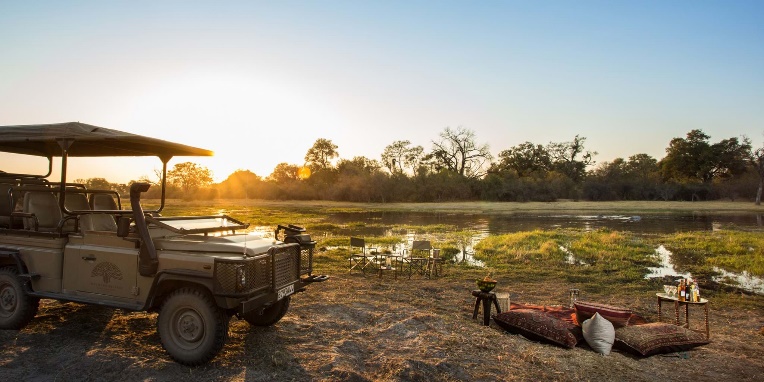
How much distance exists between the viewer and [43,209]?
739 centimetres

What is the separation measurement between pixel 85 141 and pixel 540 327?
7929 mm

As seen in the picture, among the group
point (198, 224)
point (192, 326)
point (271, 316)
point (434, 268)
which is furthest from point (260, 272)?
point (434, 268)

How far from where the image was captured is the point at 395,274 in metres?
13.5

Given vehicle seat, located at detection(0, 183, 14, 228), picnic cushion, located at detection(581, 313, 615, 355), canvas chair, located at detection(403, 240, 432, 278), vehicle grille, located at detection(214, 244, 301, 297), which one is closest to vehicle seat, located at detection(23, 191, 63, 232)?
vehicle seat, located at detection(0, 183, 14, 228)

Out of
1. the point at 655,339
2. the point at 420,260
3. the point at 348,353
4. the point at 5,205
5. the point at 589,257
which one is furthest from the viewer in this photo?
the point at 589,257

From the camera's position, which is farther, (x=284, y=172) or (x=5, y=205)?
(x=284, y=172)

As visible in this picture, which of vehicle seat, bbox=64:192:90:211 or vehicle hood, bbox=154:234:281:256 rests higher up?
vehicle seat, bbox=64:192:90:211

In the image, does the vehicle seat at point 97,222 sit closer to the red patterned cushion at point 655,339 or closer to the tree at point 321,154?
the red patterned cushion at point 655,339

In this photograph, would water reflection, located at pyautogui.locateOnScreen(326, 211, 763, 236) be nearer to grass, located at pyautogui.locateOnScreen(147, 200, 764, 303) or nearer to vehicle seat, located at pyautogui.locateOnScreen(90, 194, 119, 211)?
grass, located at pyautogui.locateOnScreen(147, 200, 764, 303)

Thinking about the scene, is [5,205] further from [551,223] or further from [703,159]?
[703,159]

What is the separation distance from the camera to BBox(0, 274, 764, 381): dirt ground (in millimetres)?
5750

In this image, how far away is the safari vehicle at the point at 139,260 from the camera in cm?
574

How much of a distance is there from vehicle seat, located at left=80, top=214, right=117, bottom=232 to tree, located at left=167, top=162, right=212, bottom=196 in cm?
7686

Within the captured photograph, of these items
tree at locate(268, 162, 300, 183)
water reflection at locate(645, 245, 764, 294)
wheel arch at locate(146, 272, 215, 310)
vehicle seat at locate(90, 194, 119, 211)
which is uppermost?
tree at locate(268, 162, 300, 183)
